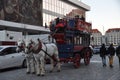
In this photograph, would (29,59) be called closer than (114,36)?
Yes

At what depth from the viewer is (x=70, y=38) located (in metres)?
18.9

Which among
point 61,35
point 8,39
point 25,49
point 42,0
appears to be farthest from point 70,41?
point 42,0

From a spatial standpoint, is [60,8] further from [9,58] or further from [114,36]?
[9,58]

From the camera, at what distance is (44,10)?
61094mm

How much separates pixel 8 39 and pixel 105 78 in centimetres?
1327

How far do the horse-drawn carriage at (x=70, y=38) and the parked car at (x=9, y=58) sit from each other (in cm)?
253

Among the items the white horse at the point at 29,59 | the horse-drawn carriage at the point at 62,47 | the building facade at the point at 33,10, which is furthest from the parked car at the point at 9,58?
the building facade at the point at 33,10

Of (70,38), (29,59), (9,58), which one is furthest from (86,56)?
(29,59)

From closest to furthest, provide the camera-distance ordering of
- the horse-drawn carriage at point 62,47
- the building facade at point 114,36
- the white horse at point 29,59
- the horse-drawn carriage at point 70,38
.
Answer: the horse-drawn carriage at point 62,47
the white horse at point 29,59
the horse-drawn carriage at point 70,38
the building facade at point 114,36

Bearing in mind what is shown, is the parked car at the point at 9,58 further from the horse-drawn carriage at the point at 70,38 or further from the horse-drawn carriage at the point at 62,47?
the horse-drawn carriage at the point at 70,38

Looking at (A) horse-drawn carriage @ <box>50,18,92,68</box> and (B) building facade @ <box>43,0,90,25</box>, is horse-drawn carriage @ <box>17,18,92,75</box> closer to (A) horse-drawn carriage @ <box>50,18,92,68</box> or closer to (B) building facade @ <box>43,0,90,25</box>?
(A) horse-drawn carriage @ <box>50,18,92,68</box>

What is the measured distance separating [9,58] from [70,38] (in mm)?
4217

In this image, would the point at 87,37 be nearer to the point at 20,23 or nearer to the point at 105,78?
the point at 105,78

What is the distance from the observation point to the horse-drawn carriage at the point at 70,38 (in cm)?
1822
